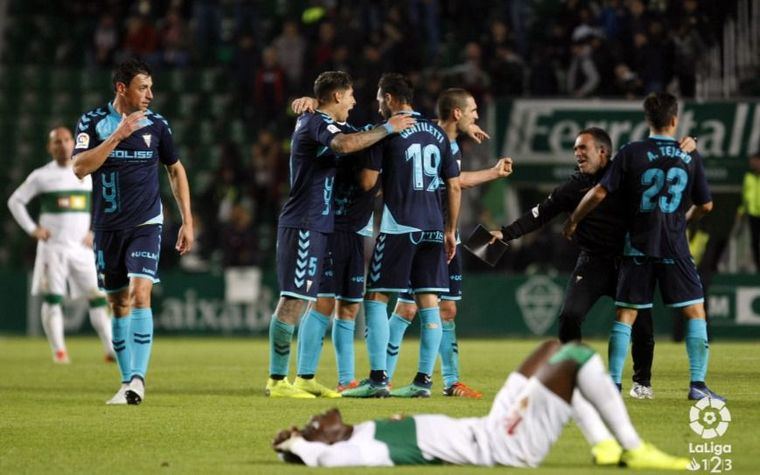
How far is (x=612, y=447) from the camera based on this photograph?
6.99 metres

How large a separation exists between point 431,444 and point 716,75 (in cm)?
1696

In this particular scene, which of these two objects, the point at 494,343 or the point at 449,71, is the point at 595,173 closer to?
the point at 494,343

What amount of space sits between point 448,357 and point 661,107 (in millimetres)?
2745

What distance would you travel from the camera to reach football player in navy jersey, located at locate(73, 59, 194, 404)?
36.3 feet

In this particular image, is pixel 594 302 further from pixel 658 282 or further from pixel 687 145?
pixel 687 145

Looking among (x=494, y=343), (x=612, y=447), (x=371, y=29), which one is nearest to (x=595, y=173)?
(x=612, y=447)

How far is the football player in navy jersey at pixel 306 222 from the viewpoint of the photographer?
1113 cm

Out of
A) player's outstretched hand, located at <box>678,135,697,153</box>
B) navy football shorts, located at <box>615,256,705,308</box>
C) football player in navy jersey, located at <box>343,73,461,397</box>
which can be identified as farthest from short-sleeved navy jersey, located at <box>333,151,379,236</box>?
player's outstretched hand, located at <box>678,135,697,153</box>

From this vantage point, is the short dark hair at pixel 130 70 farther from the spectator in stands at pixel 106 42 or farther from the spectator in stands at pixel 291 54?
the spectator in stands at pixel 106 42

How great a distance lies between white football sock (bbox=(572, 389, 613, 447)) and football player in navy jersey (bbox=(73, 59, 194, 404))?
4953 millimetres

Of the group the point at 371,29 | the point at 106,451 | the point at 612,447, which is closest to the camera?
the point at 612,447

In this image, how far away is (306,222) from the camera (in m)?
11.2

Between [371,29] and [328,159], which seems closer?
[328,159]

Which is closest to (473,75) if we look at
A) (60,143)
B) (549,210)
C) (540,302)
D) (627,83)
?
(627,83)
